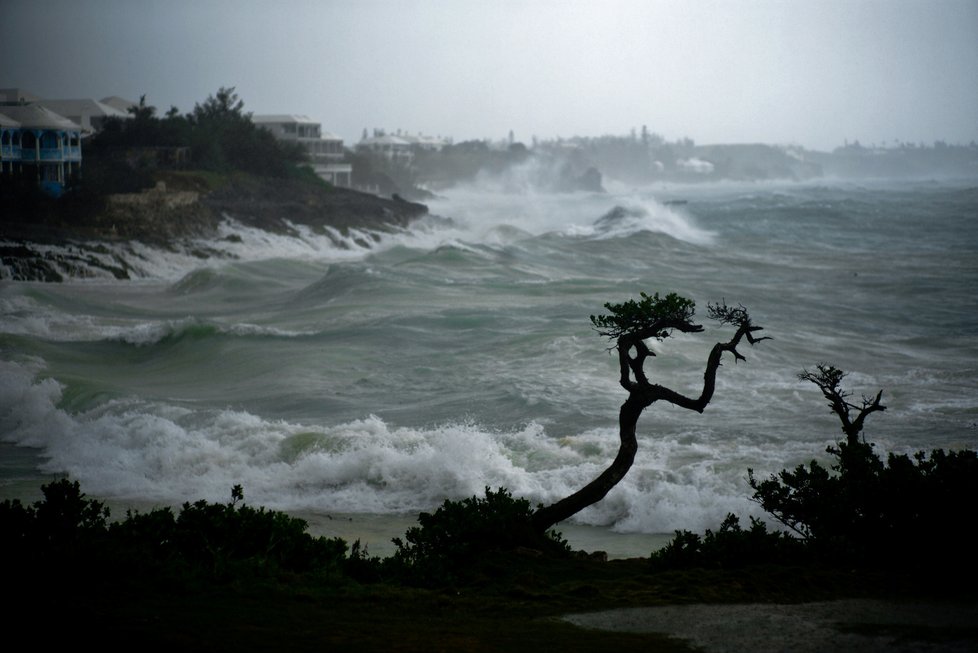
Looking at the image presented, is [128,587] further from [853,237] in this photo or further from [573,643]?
[853,237]

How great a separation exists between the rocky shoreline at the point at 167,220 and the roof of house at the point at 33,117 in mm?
4412

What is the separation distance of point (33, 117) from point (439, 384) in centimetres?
3071

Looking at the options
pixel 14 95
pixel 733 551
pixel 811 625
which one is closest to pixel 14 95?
pixel 14 95

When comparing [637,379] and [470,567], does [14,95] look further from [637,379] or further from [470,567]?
[470,567]

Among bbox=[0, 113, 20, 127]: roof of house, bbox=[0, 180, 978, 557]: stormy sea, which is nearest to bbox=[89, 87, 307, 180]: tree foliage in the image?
bbox=[0, 113, 20, 127]: roof of house

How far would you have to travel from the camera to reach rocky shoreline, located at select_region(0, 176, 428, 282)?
3309 centimetres

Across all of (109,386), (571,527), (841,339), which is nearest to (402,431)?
(571,527)

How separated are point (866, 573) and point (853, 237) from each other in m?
44.3

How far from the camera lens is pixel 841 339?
21.5m

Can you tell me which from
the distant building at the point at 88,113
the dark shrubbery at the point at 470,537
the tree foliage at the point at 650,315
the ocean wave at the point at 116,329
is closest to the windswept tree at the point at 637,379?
the tree foliage at the point at 650,315

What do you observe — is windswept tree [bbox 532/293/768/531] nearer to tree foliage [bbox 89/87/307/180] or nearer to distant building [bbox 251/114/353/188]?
tree foliage [bbox 89/87/307/180]

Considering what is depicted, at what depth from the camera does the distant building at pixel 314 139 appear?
236ft

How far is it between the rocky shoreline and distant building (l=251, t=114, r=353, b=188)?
50.1 ft

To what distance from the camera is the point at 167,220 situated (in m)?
41.7
